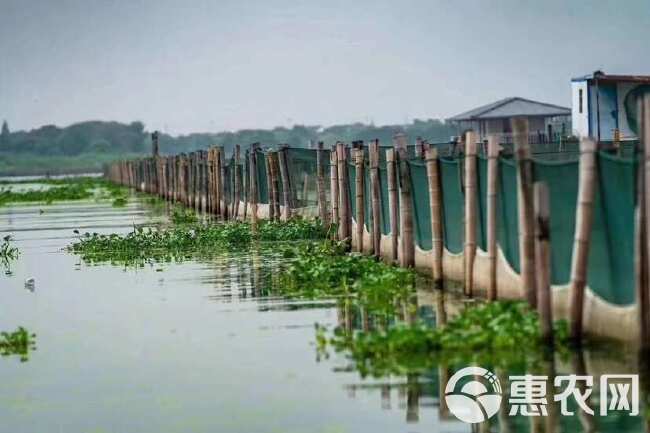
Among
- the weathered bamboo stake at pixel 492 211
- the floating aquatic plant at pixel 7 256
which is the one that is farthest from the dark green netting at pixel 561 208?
the floating aquatic plant at pixel 7 256

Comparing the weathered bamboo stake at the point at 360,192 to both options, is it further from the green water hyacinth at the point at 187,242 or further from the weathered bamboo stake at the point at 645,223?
the weathered bamboo stake at the point at 645,223

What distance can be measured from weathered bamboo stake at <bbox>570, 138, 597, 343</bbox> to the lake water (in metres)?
0.65

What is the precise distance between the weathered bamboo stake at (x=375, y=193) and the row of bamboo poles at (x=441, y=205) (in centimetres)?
2

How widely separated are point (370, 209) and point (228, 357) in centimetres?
1010

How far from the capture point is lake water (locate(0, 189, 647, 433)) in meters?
13.3

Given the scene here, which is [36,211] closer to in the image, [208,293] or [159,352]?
[208,293]

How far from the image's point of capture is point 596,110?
4609cm

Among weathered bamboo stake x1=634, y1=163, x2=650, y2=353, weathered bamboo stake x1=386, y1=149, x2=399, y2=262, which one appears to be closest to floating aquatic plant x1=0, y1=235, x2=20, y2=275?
weathered bamboo stake x1=386, y1=149, x2=399, y2=262

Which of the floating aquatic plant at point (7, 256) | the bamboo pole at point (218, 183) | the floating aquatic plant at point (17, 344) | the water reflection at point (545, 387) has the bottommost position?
the floating aquatic plant at point (7, 256)

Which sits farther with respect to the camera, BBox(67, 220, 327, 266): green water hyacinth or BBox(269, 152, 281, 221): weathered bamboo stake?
BBox(269, 152, 281, 221): weathered bamboo stake

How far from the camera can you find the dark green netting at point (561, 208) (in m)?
16.2

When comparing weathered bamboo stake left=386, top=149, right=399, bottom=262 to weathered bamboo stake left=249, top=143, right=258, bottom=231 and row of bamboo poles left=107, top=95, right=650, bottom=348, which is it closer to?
row of bamboo poles left=107, top=95, right=650, bottom=348

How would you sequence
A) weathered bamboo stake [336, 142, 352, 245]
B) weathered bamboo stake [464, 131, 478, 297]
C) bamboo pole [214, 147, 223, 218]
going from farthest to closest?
bamboo pole [214, 147, 223, 218]
weathered bamboo stake [336, 142, 352, 245]
weathered bamboo stake [464, 131, 478, 297]

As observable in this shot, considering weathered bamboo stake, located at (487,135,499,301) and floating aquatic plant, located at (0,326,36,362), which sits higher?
weathered bamboo stake, located at (487,135,499,301)
